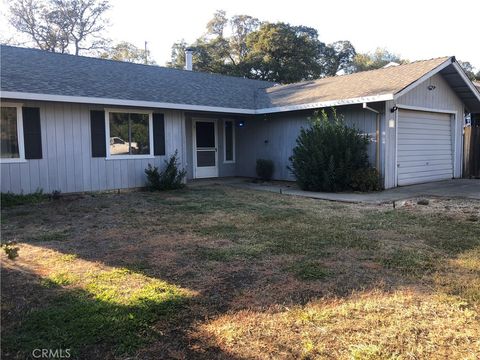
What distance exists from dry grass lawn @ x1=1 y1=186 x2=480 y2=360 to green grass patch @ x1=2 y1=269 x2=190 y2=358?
0.5 inches

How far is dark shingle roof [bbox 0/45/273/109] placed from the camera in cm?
914

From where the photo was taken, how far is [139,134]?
10695mm

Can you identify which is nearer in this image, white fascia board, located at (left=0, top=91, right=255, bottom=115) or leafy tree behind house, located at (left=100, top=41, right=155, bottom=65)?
white fascia board, located at (left=0, top=91, right=255, bottom=115)

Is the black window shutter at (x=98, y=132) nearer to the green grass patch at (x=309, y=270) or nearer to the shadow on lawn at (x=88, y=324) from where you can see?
the shadow on lawn at (x=88, y=324)

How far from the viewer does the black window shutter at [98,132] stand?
9.77 meters

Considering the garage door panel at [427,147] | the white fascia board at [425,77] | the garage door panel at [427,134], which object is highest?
the white fascia board at [425,77]

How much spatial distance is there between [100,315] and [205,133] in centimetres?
1098

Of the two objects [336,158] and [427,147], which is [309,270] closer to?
[336,158]

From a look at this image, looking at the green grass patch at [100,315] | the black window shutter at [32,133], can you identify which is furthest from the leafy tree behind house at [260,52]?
the green grass patch at [100,315]

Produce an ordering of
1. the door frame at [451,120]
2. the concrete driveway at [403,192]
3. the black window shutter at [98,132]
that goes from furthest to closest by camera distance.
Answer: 1. the door frame at [451,120]
2. the black window shutter at [98,132]
3. the concrete driveway at [403,192]

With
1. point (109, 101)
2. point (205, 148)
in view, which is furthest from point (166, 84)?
point (109, 101)

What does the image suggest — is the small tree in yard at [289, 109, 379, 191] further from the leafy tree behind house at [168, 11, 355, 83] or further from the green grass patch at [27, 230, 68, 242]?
the leafy tree behind house at [168, 11, 355, 83]

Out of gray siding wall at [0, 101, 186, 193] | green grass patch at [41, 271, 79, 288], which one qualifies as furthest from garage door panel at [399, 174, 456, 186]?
green grass patch at [41, 271, 79, 288]

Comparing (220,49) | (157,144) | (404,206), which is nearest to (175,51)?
(220,49)
